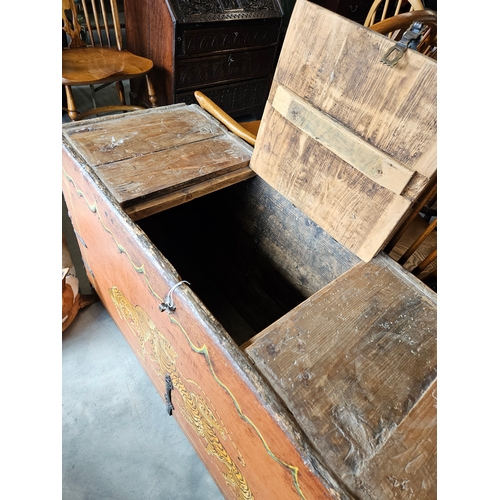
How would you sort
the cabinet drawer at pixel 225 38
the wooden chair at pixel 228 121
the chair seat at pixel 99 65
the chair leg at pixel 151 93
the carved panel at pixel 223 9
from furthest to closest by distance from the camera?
the chair leg at pixel 151 93 < the cabinet drawer at pixel 225 38 < the carved panel at pixel 223 9 < the chair seat at pixel 99 65 < the wooden chair at pixel 228 121

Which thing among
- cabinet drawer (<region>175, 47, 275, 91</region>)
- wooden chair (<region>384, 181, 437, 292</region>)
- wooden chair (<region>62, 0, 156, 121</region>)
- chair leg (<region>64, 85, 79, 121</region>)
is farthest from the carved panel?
wooden chair (<region>384, 181, 437, 292</region>)

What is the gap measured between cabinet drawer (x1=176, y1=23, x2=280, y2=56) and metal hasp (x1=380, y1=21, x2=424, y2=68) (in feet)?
6.24

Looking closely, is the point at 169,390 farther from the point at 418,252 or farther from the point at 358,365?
the point at 418,252

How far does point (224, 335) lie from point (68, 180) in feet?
2.73

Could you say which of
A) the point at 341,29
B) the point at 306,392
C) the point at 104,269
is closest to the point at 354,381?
the point at 306,392

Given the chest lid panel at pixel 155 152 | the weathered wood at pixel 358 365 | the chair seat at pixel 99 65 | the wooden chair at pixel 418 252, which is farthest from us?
the chair seat at pixel 99 65

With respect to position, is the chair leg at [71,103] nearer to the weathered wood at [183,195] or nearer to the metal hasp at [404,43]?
the weathered wood at [183,195]

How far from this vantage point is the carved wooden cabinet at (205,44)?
220 centimetres

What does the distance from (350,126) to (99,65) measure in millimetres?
2001

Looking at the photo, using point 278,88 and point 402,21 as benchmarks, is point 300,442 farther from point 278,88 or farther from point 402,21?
point 402,21

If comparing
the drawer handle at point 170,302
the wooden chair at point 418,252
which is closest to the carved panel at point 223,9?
the wooden chair at point 418,252

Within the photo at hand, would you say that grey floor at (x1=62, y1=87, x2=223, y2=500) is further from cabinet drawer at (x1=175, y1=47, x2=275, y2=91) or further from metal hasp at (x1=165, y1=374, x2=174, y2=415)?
cabinet drawer at (x1=175, y1=47, x2=275, y2=91)

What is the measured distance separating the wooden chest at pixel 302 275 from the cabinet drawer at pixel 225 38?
1217 millimetres

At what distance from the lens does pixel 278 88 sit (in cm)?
92
